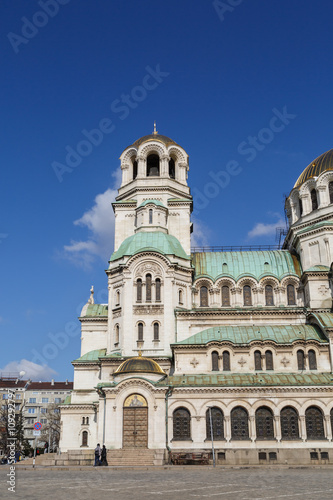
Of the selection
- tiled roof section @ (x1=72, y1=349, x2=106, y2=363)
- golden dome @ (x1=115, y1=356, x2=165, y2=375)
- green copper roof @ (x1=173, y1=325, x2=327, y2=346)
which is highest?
green copper roof @ (x1=173, y1=325, x2=327, y2=346)

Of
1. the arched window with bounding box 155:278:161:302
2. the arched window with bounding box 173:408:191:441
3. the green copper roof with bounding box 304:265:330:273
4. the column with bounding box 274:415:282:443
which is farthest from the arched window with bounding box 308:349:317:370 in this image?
the arched window with bounding box 155:278:161:302

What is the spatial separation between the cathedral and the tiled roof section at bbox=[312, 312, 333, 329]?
147mm

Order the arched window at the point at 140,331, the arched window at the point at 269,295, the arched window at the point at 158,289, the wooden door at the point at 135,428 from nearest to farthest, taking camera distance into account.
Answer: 1. the wooden door at the point at 135,428
2. the arched window at the point at 140,331
3. the arched window at the point at 158,289
4. the arched window at the point at 269,295

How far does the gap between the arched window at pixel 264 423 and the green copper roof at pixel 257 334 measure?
5.96 m

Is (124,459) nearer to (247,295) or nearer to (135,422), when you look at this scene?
(135,422)

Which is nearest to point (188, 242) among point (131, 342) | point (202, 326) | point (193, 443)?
point (202, 326)

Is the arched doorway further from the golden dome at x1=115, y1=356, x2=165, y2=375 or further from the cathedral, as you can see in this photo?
the golden dome at x1=115, y1=356, x2=165, y2=375

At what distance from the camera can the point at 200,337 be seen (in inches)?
1682

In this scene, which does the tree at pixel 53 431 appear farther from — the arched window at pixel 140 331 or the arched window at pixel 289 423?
the arched window at pixel 289 423

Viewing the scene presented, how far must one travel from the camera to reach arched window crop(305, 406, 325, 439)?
3666 cm

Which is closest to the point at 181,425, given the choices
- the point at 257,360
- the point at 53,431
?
the point at 257,360

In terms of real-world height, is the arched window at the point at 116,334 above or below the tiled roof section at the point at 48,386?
below

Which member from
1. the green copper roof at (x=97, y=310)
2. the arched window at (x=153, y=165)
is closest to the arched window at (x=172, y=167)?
Answer: the arched window at (x=153, y=165)

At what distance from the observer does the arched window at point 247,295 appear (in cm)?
4784
